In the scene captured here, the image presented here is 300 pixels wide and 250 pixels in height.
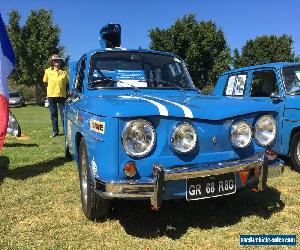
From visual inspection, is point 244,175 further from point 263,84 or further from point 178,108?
point 263,84

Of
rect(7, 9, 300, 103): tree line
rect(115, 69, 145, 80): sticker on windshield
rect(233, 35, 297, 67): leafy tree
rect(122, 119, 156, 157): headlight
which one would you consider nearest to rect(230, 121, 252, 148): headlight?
rect(122, 119, 156, 157): headlight

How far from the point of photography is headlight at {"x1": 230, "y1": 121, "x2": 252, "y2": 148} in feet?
12.5

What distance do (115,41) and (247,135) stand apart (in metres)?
5.86

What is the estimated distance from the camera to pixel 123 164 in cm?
343

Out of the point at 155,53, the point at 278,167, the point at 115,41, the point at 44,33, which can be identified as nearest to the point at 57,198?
the point at 155,53

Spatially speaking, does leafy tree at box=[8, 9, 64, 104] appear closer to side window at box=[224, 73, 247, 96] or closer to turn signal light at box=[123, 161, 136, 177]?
side window at box=[224, 73, 247, 96]

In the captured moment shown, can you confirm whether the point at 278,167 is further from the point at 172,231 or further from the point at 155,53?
the point at 155,53

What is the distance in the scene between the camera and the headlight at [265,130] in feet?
13.1

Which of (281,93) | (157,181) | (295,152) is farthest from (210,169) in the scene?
(281,93)

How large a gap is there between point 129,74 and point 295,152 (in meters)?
2.93

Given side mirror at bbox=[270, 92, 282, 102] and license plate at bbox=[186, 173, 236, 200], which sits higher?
side mirror at bbox=[270, 92, 282, 102]

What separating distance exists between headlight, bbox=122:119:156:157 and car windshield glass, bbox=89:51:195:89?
158 centimetres

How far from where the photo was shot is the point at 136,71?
518cm

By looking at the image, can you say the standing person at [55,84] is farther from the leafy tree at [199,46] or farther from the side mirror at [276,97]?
the leafy tree at [199,46]
